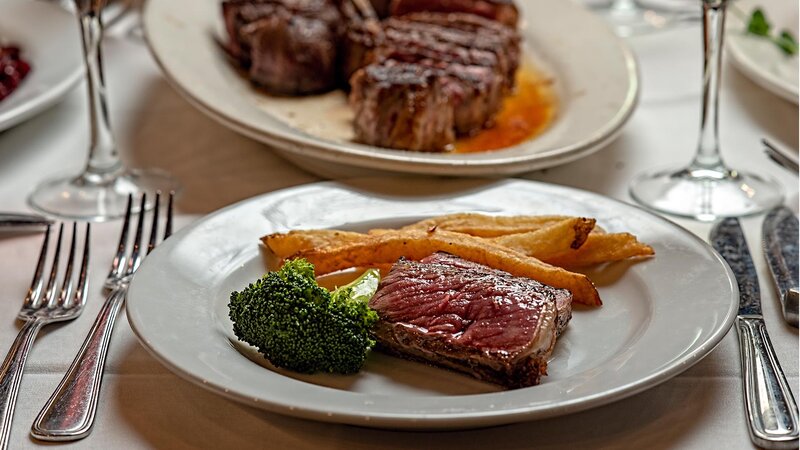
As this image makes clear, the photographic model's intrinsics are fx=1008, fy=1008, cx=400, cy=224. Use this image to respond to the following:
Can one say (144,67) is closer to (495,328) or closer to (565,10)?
(565,10)

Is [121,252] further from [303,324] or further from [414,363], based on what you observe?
[414,363]

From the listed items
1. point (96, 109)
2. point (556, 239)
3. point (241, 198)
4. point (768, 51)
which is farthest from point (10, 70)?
point (768, 51)

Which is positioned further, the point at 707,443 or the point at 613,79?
the point at 613,79

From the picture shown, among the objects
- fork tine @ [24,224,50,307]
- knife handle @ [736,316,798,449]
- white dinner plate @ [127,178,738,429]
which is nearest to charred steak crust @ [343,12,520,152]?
white dinner plate @ [127,178,738,429]

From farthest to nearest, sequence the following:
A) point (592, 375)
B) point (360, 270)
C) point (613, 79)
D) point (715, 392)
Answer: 1. point (613, 79)
2. point (360, 270)
3. point (715, 392)
4. point (592, 375)

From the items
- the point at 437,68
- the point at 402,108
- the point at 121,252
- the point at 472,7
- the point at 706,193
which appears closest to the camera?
the point at 121,252

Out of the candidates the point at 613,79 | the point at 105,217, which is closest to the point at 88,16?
the point at 105,217
